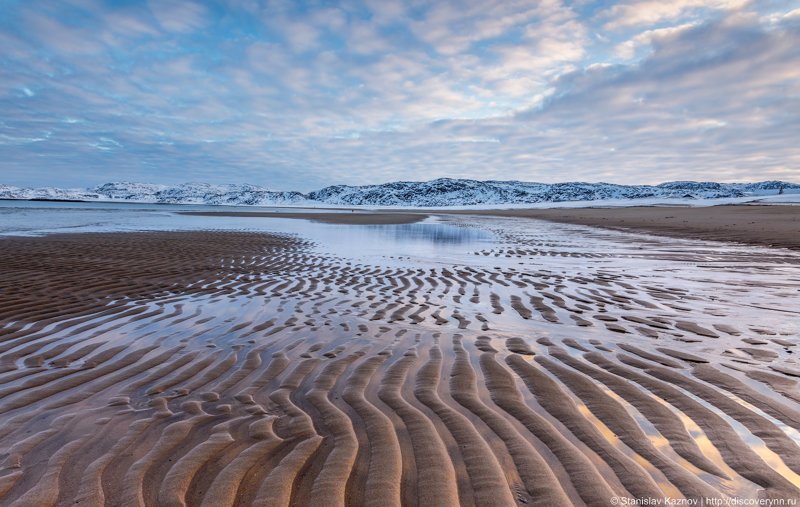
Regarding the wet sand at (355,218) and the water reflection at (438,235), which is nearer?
the water reflection at (438,235)

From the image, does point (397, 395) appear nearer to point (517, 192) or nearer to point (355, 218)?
point (355, 218)

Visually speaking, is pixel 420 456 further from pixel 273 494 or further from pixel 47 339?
pixel 47 339

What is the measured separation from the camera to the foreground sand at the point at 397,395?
2447 millimetres

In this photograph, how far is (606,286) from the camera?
8711mm

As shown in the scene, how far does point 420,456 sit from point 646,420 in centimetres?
174

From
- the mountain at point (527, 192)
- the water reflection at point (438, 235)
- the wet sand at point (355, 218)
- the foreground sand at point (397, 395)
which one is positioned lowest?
the wet sand at point (355, 218)

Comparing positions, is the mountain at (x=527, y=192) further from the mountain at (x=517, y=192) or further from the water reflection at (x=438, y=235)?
the water reflection at (x=438, y=235)

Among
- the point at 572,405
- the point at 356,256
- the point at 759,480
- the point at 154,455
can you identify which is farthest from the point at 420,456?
the point at 356,256

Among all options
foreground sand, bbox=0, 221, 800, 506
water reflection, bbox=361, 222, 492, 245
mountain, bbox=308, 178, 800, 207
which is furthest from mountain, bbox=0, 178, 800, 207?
foreground sand, bbox=0, 221, 800, 506

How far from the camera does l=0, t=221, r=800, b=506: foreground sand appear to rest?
2447 mm

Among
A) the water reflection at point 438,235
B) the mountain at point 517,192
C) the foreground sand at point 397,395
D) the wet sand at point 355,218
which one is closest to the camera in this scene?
the foreground sand at point 397,395

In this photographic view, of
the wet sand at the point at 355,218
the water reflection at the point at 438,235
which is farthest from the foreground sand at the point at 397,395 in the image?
the wet sand at the point at 355,218

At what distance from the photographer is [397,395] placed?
12.2 ft

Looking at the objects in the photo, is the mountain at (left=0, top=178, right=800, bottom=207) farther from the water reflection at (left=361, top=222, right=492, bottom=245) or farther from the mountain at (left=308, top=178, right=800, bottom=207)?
the water reflection at (left=361, top=222, right=492, bottom=245)
